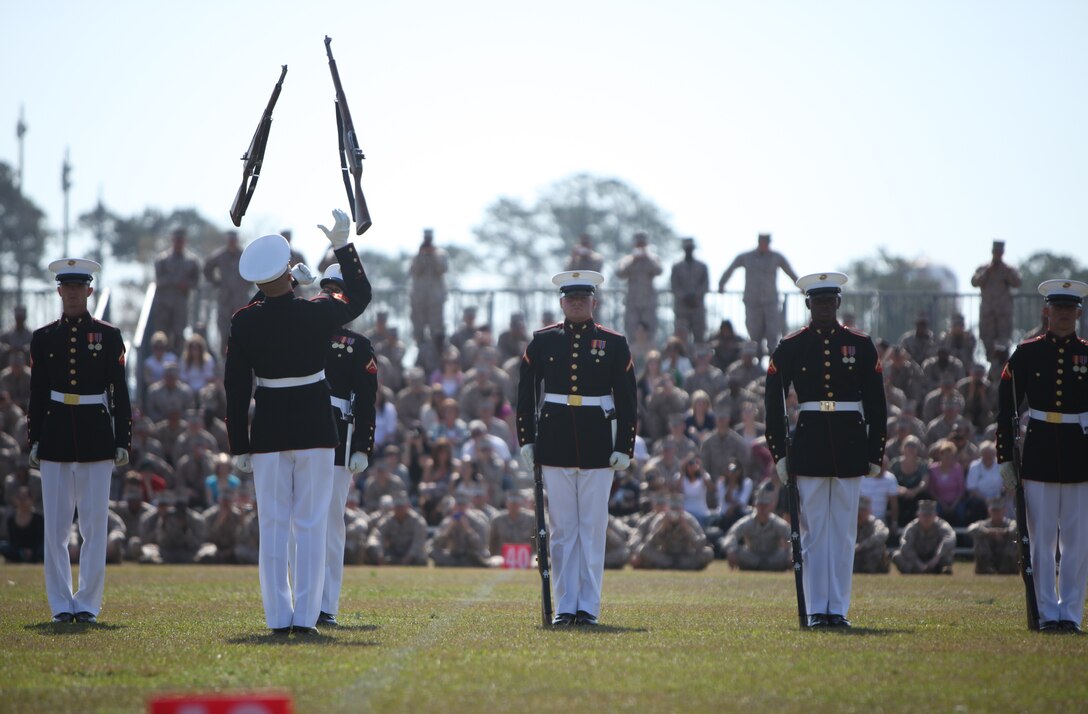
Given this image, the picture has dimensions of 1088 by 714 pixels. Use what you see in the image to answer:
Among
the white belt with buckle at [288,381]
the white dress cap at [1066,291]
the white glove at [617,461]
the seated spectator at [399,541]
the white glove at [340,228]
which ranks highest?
the white glove at [340,228]

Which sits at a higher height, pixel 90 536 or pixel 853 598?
pixel 90 536

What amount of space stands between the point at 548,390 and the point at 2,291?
24.0 meters

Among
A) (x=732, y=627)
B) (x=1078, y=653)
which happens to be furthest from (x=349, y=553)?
(x=1078, y=653)

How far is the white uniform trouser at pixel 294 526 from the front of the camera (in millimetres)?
9352

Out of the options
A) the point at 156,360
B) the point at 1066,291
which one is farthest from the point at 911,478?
the point at 156,360

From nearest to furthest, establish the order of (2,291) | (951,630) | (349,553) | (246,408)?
(246,408) < (951,630) < (349,553) < (2,291)

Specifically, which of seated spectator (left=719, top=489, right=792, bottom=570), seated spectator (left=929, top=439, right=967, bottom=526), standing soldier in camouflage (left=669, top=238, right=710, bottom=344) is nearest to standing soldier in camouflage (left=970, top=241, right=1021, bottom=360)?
standing soldier in camouflage (left=669, top=238, right=710, bottom=344)

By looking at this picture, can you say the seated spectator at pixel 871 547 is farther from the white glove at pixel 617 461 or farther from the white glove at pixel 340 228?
the white glove at pixel 340 228

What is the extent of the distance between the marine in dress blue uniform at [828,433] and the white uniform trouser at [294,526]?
3270 millimetres

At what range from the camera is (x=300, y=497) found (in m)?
9.51

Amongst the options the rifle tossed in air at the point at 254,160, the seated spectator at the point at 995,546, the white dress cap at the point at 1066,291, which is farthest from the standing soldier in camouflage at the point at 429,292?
the white dress cap at the point at 1066,291

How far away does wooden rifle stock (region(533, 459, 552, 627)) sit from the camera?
10.4 m

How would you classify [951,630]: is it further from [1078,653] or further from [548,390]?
[548,390]

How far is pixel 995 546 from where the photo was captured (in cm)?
1892
